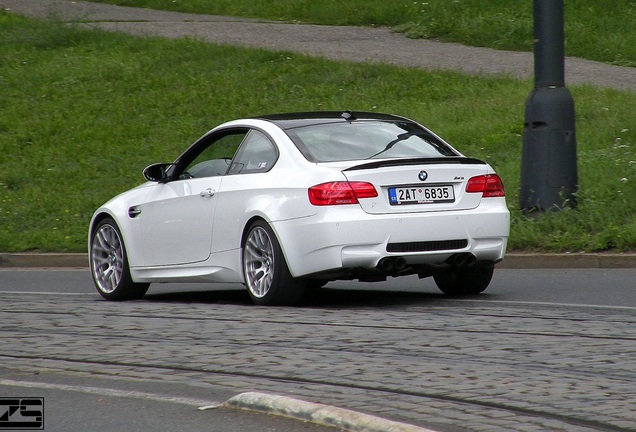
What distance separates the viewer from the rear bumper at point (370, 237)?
955cm

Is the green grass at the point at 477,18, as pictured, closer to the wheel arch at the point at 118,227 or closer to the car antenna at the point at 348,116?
the car antenna at the point at 348,116

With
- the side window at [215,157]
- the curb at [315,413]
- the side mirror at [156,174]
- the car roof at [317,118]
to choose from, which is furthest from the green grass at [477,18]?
the curb at [315,413]

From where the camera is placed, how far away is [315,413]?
5.91 meters

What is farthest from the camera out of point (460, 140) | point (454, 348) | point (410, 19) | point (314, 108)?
point (410, 19)

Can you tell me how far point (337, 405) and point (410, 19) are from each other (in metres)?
22.3

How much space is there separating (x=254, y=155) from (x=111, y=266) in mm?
1957

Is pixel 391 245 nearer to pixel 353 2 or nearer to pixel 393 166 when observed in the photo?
pixel 393 166

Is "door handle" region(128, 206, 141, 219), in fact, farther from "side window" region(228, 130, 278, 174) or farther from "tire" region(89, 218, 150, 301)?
"side window" region(228, 130, 278, 174)

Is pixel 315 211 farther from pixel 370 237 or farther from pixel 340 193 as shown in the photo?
→ pixel 370 237

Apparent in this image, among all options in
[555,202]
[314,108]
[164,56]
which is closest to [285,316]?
[555,202]

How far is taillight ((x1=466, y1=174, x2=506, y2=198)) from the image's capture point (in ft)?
32.9

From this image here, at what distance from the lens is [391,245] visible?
9641mm

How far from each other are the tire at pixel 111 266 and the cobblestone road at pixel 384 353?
704 millimetres

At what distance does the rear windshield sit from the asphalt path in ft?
34.4
